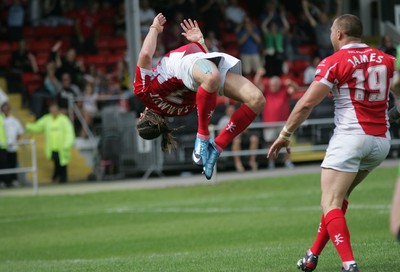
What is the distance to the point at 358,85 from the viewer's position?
29.6 feet

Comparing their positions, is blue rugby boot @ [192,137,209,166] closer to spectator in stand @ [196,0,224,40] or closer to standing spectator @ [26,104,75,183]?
standing spectator @ [26,104,75,183]

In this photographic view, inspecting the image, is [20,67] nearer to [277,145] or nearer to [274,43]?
[274,43]

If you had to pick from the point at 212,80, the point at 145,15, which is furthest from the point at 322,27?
the point at 212,80

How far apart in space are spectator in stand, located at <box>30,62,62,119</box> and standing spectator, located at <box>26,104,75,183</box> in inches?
25.0

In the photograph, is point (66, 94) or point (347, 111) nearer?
point (347, 111)

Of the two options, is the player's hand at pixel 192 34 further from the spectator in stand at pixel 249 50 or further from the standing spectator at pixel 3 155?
the spectator in stand at pixel 249 50

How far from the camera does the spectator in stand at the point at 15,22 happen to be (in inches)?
1126

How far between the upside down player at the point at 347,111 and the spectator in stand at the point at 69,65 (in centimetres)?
1844

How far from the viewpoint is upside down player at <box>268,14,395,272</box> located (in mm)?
8938

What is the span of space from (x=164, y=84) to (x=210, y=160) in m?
0.95

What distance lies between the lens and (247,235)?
15.3m

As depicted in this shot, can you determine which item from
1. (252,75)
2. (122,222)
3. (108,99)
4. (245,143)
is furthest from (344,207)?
(252,75)

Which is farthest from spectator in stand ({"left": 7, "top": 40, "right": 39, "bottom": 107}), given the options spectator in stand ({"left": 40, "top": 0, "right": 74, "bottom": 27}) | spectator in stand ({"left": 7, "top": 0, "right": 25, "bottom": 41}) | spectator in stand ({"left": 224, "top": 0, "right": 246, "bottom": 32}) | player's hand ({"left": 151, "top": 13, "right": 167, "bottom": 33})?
player's hand ({"left": 151, "top": 13, "right": 167, "bottom": 33})

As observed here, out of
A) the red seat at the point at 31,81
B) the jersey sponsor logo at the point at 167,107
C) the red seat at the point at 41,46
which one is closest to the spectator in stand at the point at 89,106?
the red seat at the point at 31,81
